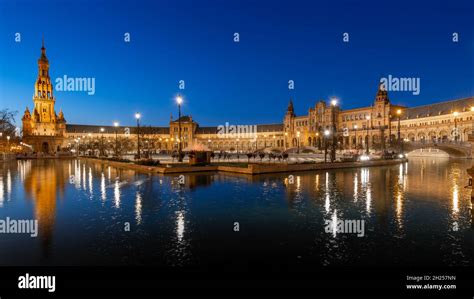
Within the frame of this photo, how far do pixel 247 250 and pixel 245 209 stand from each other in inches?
205

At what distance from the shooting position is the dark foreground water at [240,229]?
8.16 meters

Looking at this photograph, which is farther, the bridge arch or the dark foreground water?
the bridge arch

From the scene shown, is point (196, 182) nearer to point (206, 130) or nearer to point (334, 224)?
point (334, 224)

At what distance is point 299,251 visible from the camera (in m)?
8.62

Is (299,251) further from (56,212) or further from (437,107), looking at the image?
(437,107)

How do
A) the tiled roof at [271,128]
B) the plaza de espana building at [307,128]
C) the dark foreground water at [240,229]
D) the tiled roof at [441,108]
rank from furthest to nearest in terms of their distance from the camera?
the tiled roof at [271,128]
the plaza de espana building at [307,128]
the tiled roof at [441,108]
the dark foreground water at [240,229]

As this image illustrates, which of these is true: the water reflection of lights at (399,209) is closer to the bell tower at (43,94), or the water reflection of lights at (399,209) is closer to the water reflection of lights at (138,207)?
the water reflection of lights at (138,207)

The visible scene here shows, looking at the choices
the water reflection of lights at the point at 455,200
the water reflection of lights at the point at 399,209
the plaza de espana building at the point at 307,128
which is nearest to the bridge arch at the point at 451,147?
the plaza de espana building at the point at 307,128

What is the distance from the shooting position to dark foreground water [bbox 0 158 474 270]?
26.8 feet

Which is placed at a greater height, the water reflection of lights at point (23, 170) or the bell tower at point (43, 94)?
the bell tower at point (43, 94)

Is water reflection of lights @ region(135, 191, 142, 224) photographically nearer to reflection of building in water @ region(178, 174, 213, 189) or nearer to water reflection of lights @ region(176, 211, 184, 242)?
water reflection of lights @ region(176, 211, 184, 242)

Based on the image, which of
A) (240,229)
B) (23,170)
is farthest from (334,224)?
(23,170)

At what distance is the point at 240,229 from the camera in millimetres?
10734

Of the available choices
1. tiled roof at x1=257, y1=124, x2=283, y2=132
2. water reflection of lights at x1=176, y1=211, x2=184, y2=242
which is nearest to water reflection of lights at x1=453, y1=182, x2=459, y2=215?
water reflection of lights at x1=176, y1=211, x2=184, y2=242
